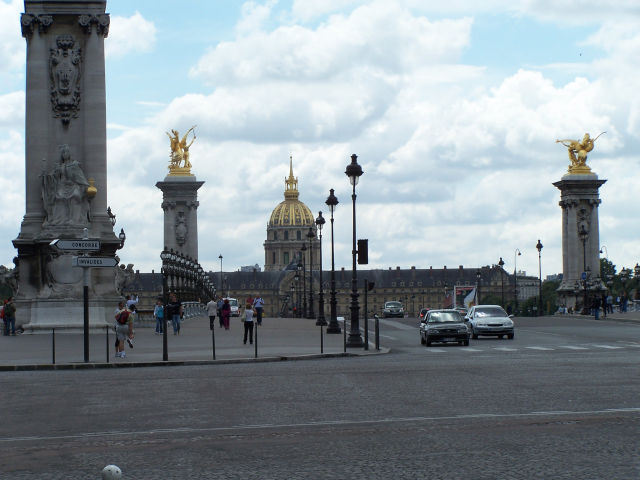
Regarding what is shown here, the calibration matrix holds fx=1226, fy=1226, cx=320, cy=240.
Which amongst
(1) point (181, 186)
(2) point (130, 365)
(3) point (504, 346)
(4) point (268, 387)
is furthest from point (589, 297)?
(4) point (268, 387)

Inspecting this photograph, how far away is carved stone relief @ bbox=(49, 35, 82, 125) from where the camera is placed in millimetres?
45031

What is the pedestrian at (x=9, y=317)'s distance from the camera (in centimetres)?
4344

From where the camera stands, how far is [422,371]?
82.3 feet

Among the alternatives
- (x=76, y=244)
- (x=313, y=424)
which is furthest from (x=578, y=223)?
(x=313, y=424)

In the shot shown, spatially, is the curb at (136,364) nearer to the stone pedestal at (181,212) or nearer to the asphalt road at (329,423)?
the asphalt road at (329,423)

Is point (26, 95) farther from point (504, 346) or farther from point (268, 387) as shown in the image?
point (268, 387)

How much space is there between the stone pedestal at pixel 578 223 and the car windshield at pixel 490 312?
220 ft

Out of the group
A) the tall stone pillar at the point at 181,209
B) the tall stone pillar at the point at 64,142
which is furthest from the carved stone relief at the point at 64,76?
the tall stone pillar at the point at 181,209

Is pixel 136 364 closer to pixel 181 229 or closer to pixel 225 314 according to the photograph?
pixel 225 314

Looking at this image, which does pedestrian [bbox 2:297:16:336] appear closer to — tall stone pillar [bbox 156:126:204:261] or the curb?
the curb

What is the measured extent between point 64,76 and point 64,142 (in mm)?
2424

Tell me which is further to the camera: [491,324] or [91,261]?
[491,324]

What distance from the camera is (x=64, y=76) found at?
45.0 metres

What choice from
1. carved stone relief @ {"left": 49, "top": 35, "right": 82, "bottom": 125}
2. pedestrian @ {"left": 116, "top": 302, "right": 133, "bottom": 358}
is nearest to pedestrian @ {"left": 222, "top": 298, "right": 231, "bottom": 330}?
carved stone relief @ {"left": 49, "top": 35, "right": 82, "bottom": 125}
